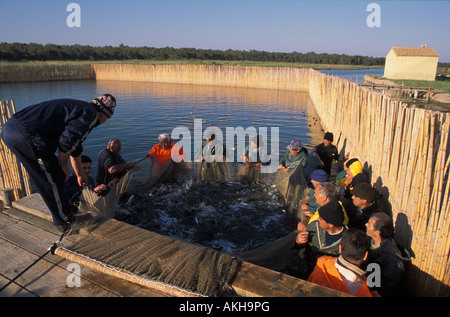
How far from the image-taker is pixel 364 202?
403 cm

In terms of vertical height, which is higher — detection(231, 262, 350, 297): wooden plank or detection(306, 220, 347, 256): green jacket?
detection(231, 262, 350, 297): wooden plank

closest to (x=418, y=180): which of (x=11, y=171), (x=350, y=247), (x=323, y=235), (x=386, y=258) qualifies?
(x=386, y=258)

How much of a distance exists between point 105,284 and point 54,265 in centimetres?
71

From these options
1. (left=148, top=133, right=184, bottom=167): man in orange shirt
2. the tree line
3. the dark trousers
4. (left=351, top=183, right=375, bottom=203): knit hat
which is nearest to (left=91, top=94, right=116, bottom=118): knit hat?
the dark trousers

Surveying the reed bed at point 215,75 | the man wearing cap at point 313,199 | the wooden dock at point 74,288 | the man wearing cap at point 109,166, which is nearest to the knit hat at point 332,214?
the wooden dock at point 74,288

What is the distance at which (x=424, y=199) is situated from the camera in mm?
3100

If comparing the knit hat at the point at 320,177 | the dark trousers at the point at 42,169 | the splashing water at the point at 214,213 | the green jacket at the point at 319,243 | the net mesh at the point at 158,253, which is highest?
the dark trousers at the point at 42,169

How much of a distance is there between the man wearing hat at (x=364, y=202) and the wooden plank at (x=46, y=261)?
3.03 metres

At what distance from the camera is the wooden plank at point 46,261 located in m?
2.50

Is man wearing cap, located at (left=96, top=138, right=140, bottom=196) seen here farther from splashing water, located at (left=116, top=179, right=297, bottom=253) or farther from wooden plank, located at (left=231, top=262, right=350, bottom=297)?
wooden plank, located at (left=231, top=262, right=350, bottom=297)

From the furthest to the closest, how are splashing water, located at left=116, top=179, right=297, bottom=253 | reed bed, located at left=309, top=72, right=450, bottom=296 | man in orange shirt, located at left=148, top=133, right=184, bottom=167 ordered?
1. man in orange shirt, located at left=148, top=133, right=184, bottom=167
2. splashing water, located at left=116, top=179, right=297, bottom=253
3. reed bed, located at left=309, top=72, right=450, bottom=296

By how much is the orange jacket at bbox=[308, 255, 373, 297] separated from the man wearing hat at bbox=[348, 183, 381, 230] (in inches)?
61.4

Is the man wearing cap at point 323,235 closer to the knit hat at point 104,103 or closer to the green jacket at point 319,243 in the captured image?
the green jacket at point 319,243

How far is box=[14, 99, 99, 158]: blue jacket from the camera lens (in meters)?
2.98
